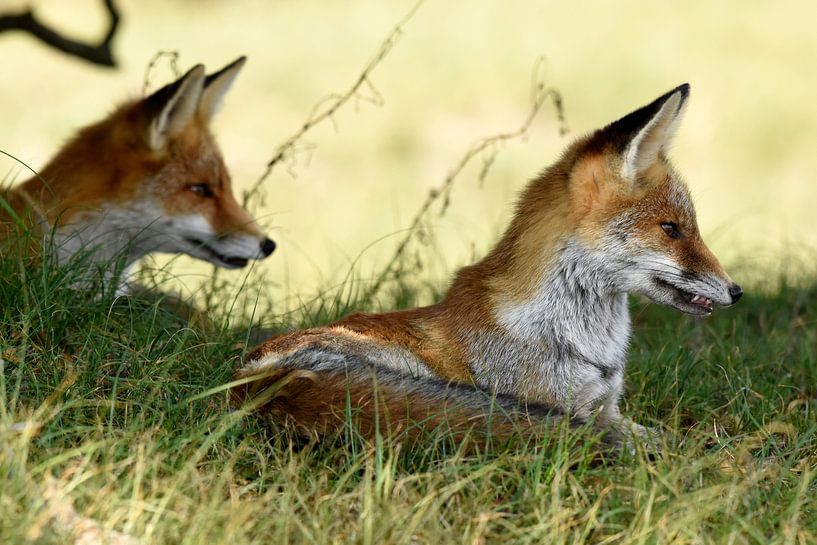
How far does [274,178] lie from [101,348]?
10998mm

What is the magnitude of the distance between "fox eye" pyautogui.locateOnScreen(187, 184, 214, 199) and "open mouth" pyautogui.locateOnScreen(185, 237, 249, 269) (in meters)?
0.26

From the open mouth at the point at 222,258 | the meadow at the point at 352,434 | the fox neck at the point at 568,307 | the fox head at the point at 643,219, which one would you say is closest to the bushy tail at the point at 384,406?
the meadow at the point at 352,434

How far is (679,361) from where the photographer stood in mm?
5270

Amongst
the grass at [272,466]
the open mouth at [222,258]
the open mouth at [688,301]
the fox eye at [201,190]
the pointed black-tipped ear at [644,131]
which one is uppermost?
the fox eye at [201,190]

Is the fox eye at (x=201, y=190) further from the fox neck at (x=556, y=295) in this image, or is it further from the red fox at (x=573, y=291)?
the fox neck at (x=556, y=295)

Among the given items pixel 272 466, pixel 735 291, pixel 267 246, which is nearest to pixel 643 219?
pixel 735 291

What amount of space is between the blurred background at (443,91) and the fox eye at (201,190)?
4.33m

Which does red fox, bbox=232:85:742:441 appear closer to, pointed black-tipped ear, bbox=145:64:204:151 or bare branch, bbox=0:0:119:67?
pointed black-tipped ear, bbox=145:64:204:151

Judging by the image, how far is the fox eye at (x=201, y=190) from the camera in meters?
6.07

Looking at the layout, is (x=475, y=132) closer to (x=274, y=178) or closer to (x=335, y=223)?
(x=274, y=178)

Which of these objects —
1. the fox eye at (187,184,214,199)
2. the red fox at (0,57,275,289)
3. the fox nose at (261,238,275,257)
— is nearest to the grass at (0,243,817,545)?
the red fox at (0,57,275,289)

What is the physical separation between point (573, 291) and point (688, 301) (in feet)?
1.63

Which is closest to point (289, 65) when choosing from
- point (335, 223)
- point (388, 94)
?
point (388, 94)

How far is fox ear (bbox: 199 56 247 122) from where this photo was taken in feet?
20.7
